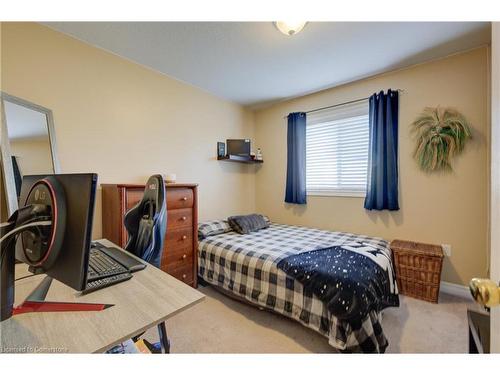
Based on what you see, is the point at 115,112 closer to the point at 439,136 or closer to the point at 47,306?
the point at 47,306

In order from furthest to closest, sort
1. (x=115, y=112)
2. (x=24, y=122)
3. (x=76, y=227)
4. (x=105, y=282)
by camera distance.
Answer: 1. (x=115, y=112)
2. (x=24, y=122)
3. (x=105, y=282)
4. (x=76, y=227)

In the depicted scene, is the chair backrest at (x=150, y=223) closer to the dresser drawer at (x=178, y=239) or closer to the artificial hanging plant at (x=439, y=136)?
the dresser drawer at (x=178, y=239)

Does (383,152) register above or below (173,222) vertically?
above

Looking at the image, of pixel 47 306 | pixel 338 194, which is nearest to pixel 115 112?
pixel 47 306

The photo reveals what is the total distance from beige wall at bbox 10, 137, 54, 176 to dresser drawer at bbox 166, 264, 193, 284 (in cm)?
131

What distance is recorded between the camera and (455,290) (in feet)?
7.10

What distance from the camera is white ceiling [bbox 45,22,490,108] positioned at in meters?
1.75

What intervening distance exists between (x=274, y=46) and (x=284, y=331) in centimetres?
250

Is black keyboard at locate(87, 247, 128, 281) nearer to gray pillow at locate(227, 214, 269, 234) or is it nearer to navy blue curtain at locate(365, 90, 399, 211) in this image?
gray pillow at locate(227, 214, 269, 234)

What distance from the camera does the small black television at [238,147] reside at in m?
3.23

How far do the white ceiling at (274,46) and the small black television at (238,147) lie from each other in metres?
0.87

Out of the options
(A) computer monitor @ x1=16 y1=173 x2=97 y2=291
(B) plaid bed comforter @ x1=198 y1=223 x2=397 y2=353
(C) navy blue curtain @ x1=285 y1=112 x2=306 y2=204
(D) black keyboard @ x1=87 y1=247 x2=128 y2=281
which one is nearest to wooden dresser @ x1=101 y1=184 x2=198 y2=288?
(B) plaid bed comforter @ x1=198 y1=223 x2=397 y2=353

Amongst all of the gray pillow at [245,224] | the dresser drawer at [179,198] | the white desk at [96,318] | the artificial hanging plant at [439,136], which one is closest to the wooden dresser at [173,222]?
the dresser drawer at [179,198]
